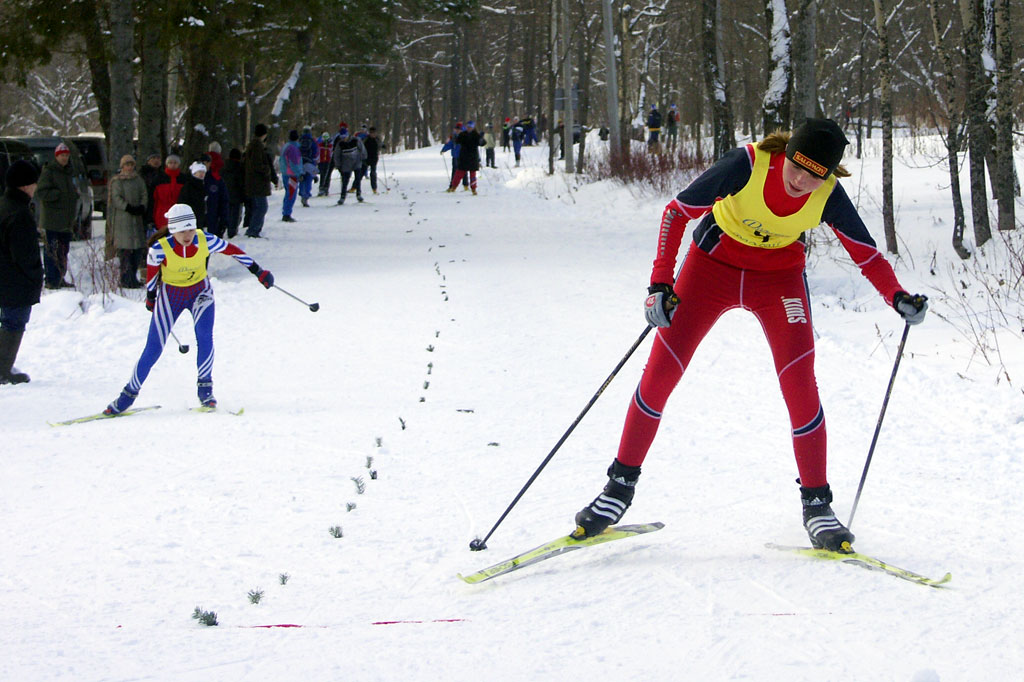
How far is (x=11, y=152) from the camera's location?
18.0m

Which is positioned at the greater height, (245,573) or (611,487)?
(611,487)

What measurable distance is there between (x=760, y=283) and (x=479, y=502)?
1885mm

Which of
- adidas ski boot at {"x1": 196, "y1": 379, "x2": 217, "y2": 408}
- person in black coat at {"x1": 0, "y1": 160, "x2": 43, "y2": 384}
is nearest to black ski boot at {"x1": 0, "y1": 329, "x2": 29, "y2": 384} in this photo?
person in black coat at {"x1": 0, "y1": 160, "x2": 43, "y2": 384}

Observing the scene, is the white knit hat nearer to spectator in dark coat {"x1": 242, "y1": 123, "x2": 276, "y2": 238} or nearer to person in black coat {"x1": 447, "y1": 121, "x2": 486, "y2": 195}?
spectator in dark coat {"x1": 242, "y1": 123, "x2": 276, "y2": 238}

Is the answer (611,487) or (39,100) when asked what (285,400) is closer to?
(611,487)

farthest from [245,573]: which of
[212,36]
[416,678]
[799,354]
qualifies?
[212,36]

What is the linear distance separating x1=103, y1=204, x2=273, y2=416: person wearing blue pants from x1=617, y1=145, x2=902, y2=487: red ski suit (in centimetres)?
421

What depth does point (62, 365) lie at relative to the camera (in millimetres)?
9617

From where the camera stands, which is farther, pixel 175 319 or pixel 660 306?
A: pixel 175 319

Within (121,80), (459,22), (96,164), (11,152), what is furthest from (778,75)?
(96,164)

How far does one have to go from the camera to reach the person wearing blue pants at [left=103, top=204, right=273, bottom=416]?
305 inches

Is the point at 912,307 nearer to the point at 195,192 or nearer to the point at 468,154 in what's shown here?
the point at 195,192

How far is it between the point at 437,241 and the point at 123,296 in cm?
660

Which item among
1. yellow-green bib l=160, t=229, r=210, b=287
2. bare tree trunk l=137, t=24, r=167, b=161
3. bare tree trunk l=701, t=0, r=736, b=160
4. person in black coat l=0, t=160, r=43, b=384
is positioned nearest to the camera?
yellow-green bib l=160, t=229, r=210, b=287
